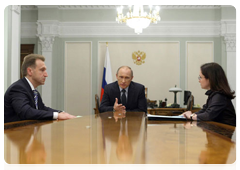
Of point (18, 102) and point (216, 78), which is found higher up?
point (216, 78)

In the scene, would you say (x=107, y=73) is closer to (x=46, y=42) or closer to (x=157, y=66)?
(x=157, y=66)

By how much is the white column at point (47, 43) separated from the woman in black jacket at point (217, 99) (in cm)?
661

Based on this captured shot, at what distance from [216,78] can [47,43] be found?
6959mm

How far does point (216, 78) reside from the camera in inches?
106

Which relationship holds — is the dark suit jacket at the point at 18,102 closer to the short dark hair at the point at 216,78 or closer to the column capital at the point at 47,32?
the short dark hair at the point at 216,78

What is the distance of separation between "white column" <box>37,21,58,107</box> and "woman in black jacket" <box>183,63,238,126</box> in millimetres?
6614

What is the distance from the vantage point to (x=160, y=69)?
28.7ft

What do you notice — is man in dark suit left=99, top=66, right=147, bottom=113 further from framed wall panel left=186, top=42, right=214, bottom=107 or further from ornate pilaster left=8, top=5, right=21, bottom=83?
framed wall panel left=186, top=42, right=214, bottom=107

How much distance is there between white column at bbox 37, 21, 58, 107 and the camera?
8.62 meters

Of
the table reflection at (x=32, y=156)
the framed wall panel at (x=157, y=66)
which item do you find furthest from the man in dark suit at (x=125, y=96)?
the framed wall panel at (x=157, y=66)

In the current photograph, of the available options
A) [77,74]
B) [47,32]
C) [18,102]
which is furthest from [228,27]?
[18,102]
